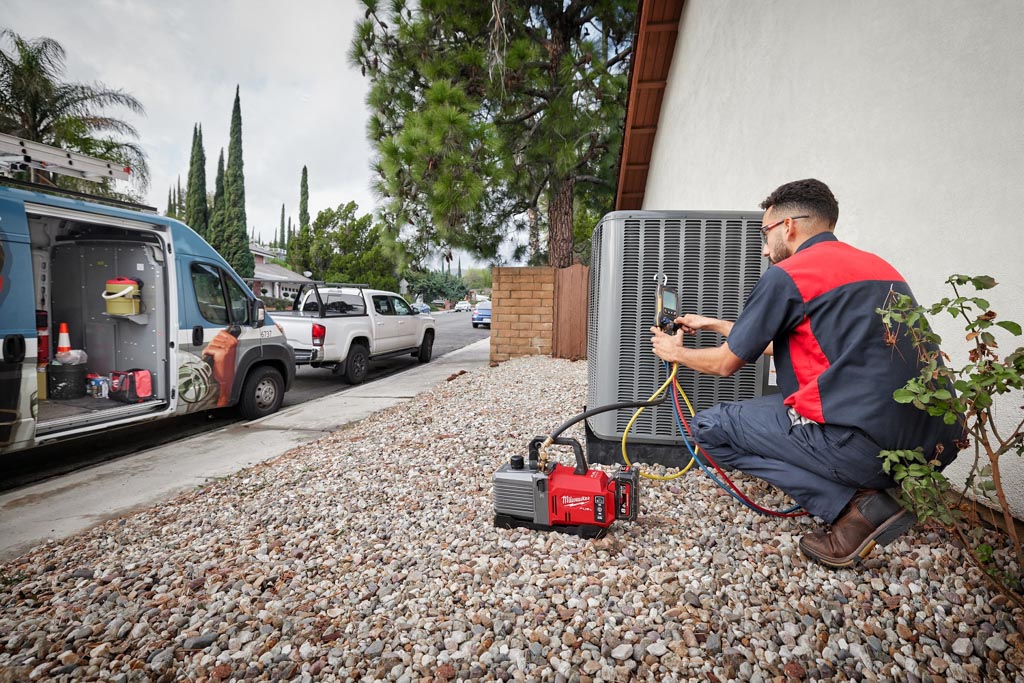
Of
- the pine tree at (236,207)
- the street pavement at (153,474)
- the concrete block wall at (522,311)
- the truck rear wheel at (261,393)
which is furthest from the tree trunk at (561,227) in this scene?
the pine tree at (236,207)

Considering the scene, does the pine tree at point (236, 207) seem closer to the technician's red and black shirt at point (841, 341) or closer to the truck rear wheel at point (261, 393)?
A: the truck rear wheel at point (261, 393)

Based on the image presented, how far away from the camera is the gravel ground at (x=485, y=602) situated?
1548 mm

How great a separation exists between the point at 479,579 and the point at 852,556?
4.55 ft

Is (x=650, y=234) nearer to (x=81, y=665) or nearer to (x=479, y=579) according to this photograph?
(x=479, y=579)

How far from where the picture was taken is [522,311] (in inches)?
378

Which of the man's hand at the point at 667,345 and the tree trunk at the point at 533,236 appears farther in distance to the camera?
the tree trunk at the point at 533,236

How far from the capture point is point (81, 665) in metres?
1.66

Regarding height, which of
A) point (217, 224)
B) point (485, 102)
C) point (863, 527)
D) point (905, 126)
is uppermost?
point (217, 224)

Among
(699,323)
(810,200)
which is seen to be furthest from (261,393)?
(810,200)

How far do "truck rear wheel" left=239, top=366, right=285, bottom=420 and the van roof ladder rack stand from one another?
2395 mm

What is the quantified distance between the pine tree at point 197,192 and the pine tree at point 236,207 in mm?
1587

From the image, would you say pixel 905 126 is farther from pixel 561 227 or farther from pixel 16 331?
pixel 561 227

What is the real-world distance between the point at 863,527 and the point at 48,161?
619cm

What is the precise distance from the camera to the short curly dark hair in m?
2.10
